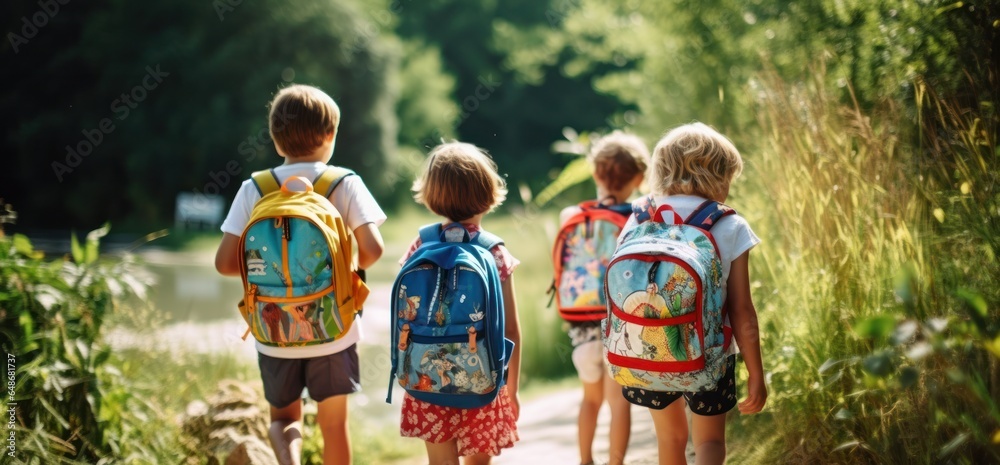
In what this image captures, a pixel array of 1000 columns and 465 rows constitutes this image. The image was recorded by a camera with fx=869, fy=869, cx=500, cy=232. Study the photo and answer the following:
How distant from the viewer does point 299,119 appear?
2904 mm

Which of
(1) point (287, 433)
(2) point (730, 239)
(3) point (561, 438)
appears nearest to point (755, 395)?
(2) point (730, 239)

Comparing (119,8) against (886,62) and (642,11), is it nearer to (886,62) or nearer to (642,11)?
(642,11)

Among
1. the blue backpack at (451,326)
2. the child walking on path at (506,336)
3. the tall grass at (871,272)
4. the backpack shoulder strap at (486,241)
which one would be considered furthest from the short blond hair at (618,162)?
the blue backpack at (451,326)

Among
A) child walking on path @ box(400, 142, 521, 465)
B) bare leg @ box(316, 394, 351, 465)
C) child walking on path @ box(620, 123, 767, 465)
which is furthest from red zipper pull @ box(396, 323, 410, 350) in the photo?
child walking on path @ box(620, 123, 767, 465)

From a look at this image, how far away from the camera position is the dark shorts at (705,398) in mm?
2455

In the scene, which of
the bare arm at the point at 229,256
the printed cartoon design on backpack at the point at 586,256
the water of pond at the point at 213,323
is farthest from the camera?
the water of pond at the point at 213,323

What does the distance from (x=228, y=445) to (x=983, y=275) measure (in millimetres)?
2850

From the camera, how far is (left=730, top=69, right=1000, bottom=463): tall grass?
242 cm

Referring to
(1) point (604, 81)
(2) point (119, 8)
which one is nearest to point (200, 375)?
(1) point (604, 81)

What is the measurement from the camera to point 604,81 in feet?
32.1

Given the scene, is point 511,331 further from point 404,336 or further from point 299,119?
point 299,119

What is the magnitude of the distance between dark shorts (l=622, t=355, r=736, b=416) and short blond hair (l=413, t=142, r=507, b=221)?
0.75m

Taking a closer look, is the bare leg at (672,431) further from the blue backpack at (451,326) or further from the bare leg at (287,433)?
the bare leg at (287,433)

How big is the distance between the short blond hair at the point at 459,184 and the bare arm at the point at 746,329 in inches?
31.0
